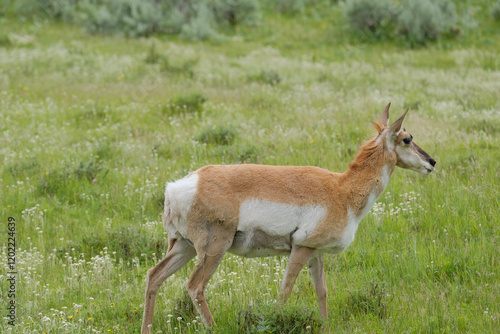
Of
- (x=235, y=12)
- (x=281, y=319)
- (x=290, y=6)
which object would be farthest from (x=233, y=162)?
(x=290, y=6)

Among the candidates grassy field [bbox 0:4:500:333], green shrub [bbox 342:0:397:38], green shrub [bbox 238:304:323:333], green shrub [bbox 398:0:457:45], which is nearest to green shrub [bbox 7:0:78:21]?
grassy field [bbox 0:4:500:333]

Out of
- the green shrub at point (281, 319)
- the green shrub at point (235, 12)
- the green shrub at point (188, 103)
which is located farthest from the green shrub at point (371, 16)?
the green shrub at point (281, 319)

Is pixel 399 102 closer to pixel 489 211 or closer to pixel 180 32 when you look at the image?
pixel 489 211

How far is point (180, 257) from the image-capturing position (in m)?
5.41

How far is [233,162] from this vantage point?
31.3 ft

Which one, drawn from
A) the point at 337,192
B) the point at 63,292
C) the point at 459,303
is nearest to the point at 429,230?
the point at 459,303

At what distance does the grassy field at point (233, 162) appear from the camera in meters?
5.57

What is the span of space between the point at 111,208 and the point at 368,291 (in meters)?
4.12

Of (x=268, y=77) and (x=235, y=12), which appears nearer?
(x=268, y=77)

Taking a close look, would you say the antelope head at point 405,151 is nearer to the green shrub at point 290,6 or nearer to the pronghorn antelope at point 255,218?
the pronghorn antelope at point 255,218

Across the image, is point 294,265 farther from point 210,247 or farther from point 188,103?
point 188,103

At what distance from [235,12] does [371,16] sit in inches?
237

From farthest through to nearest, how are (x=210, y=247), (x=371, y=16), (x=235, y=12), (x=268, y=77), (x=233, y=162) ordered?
(x=235, y=12), (x=371, y=16), (x=268, y=77), (x=233, y=162), (x=210, y=247)

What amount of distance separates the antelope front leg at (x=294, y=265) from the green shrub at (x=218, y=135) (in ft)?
18.7
